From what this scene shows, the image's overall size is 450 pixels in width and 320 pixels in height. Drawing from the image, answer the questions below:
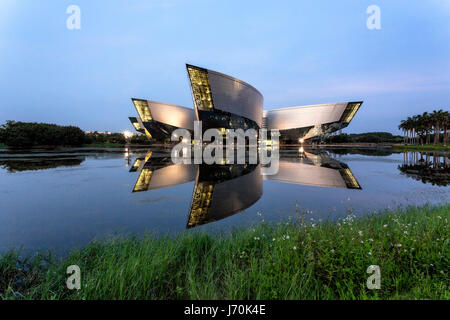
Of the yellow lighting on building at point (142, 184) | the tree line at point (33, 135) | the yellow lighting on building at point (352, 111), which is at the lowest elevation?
the yellow lighting on building at point (142, 184)

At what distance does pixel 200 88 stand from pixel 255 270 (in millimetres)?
46346

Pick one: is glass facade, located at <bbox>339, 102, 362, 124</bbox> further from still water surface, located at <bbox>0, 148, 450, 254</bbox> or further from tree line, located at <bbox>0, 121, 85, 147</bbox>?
tree line, located at <bbox>0, 121, 85, 147</bbox>

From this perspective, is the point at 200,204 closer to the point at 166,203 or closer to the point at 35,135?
the point at 166,203

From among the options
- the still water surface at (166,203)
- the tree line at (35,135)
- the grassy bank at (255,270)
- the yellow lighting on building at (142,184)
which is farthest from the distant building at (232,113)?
the grassy bank at (255,270)

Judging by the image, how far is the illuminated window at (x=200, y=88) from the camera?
43.2m

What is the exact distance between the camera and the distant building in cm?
4610

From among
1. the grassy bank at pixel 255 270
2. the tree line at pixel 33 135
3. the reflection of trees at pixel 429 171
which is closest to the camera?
the grassy bank at pixel 255 270

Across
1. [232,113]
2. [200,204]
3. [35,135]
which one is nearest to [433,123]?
[232,113]

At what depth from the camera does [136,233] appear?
15.2 ft

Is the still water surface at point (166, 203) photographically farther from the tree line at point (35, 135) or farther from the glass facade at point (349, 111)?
the glass facade at point (349, 111)

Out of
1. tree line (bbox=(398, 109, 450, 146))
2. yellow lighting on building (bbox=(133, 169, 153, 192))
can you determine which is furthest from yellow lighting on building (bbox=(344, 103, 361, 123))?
yellow lighting on building (bbox=(133, 169, 153, 192))
